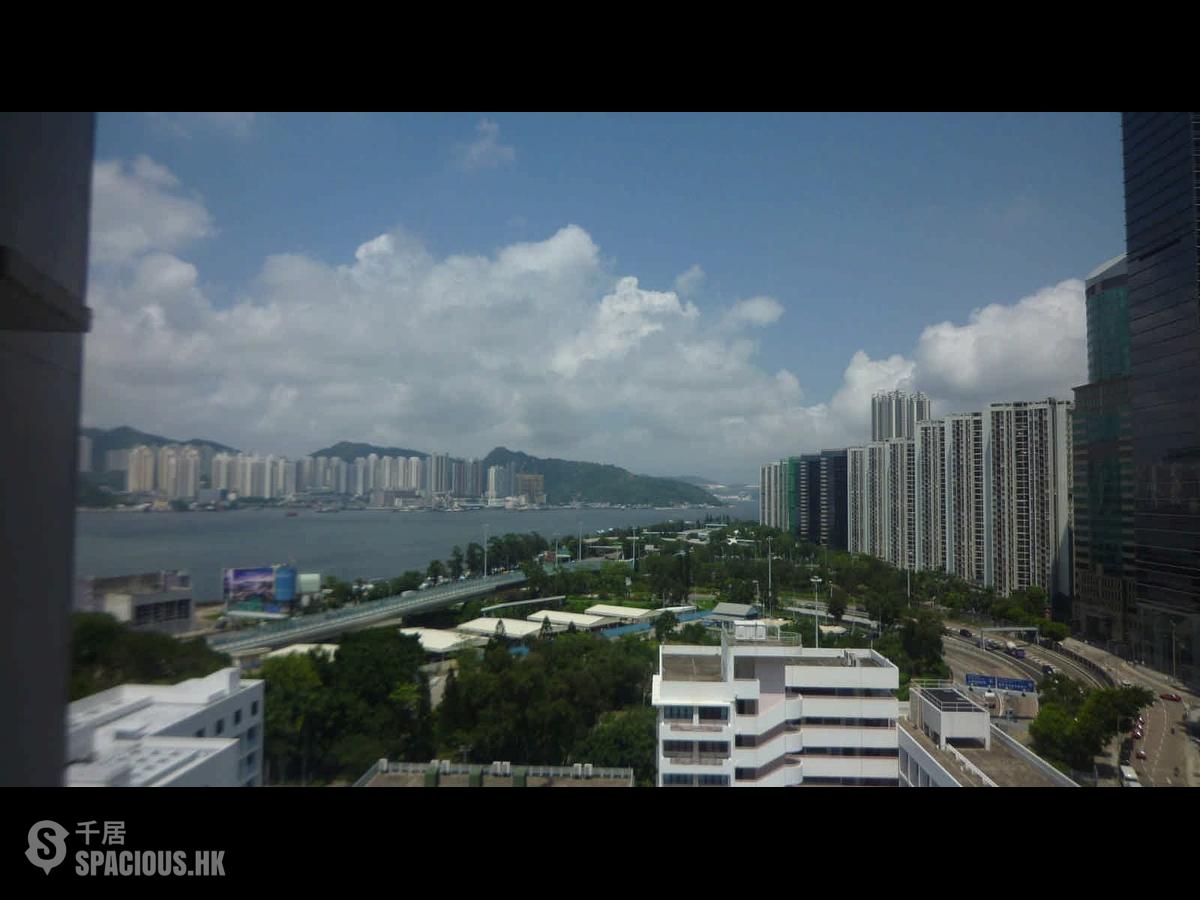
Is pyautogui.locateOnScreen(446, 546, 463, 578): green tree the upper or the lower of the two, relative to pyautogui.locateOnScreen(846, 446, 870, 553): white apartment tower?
lower

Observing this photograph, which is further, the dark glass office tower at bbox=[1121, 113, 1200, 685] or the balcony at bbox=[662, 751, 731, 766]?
the dark glass office tower at bbox=[1121, 113, 1200, 685]

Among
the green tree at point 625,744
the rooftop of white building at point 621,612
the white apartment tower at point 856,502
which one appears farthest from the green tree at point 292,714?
the white apartment tower at point 856,502

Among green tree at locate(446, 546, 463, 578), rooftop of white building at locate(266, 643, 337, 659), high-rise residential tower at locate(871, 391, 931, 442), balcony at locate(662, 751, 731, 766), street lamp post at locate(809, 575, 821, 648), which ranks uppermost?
high-rise residential tower at locate(871, 391, 931, 442)

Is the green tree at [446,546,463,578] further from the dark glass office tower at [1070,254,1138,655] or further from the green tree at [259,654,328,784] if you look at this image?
the dark glass office tower at [1070,254,1138,655]

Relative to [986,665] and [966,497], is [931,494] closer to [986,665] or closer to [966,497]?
[966,497]

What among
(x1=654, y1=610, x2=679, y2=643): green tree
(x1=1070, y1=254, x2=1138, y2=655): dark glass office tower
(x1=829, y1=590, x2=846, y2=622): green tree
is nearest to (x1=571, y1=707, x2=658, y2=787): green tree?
(x1=654, y1=610, x2=679, y2=643): green tree

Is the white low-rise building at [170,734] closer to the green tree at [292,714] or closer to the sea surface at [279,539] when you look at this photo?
the green tree at [292,714]
